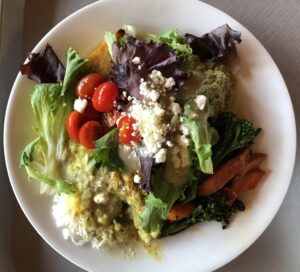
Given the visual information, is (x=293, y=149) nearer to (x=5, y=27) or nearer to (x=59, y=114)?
(x=59, y=114)

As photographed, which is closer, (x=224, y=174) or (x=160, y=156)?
(x=160, y=156)

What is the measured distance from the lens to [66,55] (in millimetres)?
1343

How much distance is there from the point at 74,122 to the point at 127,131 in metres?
0.17

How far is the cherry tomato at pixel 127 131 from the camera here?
120 cm

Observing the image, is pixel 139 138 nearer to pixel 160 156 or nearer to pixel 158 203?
pixel 160 156

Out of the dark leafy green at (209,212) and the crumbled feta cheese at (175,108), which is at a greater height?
the crumbled feta cheese at (175,108)

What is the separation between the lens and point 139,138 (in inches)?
47.8

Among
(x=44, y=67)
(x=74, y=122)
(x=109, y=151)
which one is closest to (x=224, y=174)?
(x=109, y=151)

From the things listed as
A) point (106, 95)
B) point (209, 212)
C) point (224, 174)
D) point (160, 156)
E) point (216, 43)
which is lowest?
point (209, 212)

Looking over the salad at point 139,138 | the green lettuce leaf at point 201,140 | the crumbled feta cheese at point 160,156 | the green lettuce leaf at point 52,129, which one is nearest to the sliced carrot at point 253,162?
the salad at point 139,138

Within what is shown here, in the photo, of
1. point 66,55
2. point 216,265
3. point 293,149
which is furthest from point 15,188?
point 293,149

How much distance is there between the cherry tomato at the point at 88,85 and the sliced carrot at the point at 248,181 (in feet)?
1.59

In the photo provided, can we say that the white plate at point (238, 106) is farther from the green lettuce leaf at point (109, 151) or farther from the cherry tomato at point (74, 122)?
the green lettuce leaf at point (109, 151)

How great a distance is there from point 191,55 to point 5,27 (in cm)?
61
